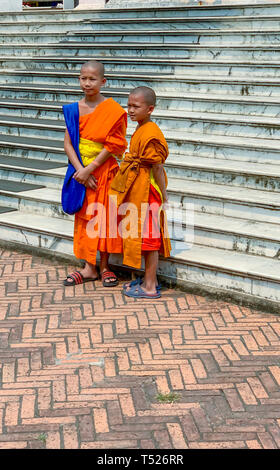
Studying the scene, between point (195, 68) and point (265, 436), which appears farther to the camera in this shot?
point (195, 68)

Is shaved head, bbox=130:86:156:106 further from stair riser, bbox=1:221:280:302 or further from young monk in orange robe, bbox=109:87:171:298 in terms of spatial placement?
stair riser, bbox=1:221:280:302

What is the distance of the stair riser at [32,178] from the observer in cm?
695

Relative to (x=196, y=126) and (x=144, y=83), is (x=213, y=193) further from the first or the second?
(x=144, y=83)

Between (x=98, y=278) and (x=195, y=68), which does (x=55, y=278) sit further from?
(x=195, y=68)

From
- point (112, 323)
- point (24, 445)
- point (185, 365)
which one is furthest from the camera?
point (112, 323)

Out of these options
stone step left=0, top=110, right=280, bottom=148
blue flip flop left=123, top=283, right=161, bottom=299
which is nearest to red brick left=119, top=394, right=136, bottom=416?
blue flip flop left=123, top=283, right=161, bottom=299

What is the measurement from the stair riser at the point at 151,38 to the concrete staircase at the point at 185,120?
0.02 m

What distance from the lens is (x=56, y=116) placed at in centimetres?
858

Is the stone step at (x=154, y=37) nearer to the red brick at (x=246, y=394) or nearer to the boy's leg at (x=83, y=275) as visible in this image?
the boy's leg at (x=83, y=275)

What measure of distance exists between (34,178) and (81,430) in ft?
14.1

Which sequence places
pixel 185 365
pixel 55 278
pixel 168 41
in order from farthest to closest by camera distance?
pixel 168 41 < pixel 55 278 < pixel 185 365

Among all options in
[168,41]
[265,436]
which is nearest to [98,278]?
[265,436]

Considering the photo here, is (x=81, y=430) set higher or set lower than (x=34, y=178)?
lower

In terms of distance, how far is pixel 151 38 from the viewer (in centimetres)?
994
